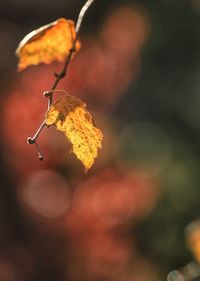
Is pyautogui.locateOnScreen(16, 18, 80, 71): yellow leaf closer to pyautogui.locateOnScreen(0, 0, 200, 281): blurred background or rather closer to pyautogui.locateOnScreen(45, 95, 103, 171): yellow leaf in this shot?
pyautogui.locateOnScreen(45, 95, 103, 171): yellow leaf

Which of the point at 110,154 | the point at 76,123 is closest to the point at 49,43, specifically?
the point at 76,123

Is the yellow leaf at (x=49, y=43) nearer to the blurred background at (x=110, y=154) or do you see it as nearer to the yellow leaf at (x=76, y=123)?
the yellow leaf at (x=76, y=123)

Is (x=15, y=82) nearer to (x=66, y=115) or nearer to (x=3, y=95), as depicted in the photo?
(x=3, y=95)

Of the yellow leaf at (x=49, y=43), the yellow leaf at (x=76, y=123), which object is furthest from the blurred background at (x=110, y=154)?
the yellow leaf at (x=76, y=123)

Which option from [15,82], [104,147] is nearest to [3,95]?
[15,82]

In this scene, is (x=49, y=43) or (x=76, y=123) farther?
(x=49, y=43)

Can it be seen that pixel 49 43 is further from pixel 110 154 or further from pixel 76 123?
pixel 110 154
